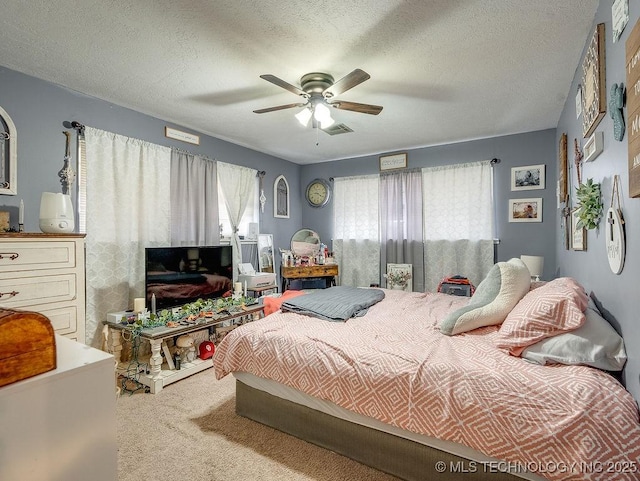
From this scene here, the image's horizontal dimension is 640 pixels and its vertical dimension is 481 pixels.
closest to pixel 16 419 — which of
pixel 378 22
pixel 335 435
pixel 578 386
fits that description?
pixel 335 435

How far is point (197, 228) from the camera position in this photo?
3842mm

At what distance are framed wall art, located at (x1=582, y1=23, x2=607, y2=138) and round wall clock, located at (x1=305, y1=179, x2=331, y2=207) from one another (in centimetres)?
372

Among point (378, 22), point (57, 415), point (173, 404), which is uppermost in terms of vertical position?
point (378, 22)

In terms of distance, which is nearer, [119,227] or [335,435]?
[335,435]

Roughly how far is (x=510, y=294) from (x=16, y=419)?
2225 mm

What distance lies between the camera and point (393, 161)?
4.93m

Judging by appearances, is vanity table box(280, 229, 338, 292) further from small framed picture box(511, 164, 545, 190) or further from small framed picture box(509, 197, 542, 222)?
small framed picture box(511, 164, 545, 190)

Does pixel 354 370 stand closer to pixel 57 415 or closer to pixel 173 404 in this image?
pixel 57 415

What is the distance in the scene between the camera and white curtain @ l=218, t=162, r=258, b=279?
425cm

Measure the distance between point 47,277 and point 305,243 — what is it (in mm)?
3504

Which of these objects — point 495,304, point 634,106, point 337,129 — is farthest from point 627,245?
point 337,129

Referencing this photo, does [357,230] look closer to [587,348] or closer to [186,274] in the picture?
[186,274]

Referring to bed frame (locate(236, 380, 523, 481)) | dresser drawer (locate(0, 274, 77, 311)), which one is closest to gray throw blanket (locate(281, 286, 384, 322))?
bed frame (locate(236, 380, 523, 481))

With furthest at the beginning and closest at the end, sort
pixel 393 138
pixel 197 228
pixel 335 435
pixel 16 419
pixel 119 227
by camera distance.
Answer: pixel 393 138, pixel 197 228, pixel 119 227, pixel 335 435, pixel 16 419
